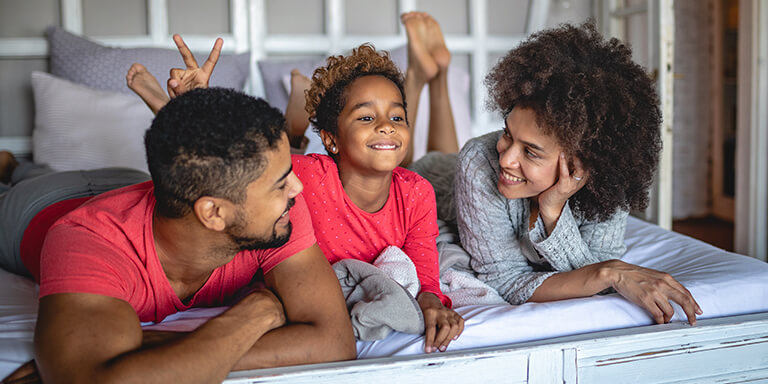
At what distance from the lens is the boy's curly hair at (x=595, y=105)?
4.25 feet

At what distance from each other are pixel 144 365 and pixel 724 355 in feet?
3.83

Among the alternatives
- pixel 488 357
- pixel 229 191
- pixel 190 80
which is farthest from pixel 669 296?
pixel 190 80

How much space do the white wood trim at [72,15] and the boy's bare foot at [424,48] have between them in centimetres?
163

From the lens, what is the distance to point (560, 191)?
137 centimetres

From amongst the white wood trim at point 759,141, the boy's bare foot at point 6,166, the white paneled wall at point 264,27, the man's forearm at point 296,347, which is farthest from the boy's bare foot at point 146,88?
the white wood trim at point 759,141

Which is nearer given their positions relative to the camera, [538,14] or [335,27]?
[335,27]

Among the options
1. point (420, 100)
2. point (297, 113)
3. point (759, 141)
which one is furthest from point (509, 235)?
point (759, 141)

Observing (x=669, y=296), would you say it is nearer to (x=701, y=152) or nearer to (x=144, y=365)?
(x=144, y=365)

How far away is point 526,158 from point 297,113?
112 centimetres

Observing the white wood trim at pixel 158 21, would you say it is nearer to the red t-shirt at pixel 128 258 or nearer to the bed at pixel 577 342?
the bed at pixel 577 342

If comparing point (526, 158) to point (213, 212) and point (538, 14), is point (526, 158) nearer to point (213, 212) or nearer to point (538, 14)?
point (213, 212)

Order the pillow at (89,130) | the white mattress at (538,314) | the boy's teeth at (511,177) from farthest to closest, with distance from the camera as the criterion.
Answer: the pillow at (89,130)
the boy's teeth at (511,177)
the white mattress at (538,314)

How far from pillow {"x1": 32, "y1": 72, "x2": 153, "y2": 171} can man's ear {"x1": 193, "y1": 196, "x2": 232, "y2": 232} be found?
58.3 inches

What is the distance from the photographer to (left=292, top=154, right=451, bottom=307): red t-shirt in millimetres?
1505
